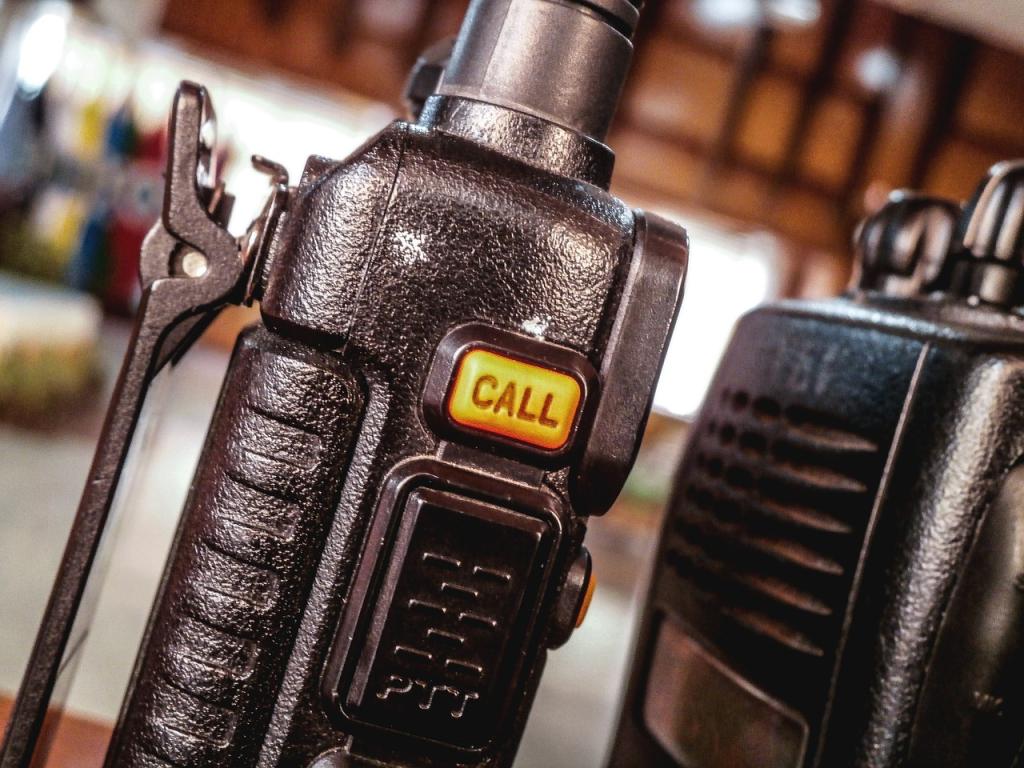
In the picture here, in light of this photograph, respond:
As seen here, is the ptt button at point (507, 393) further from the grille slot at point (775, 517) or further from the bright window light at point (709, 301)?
the bright window light at point (709, 301)

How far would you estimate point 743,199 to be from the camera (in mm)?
4238

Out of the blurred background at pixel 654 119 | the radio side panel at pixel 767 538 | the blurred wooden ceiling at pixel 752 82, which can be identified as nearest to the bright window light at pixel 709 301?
the blurred background at pixel 654 119

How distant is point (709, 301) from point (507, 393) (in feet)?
15.8

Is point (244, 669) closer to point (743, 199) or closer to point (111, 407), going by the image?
point (111, 407)

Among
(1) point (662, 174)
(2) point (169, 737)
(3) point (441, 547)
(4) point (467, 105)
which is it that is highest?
(1) point (662, 174)

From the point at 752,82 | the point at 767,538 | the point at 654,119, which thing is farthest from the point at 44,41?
the point at 767,538

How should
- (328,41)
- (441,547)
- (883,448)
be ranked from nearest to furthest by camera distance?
(441,547), (883,448), (328,41)

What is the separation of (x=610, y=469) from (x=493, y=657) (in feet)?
0.29

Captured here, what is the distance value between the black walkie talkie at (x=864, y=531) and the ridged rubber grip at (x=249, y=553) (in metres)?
0.28

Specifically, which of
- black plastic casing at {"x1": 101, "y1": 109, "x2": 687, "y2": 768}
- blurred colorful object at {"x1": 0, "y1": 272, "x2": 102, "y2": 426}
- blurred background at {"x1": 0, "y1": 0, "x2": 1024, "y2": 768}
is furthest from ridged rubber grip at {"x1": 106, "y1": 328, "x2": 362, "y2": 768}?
blurred background at {"x1": 0, "y1": 0, "x2": 1024, "y2": 768}

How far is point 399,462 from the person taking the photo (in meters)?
0.40

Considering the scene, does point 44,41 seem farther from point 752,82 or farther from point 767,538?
point 767,538

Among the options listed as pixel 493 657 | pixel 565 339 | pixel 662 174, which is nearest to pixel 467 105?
pixel 565 339

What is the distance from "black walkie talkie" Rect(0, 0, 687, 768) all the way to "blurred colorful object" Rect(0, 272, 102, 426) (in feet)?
5.89
